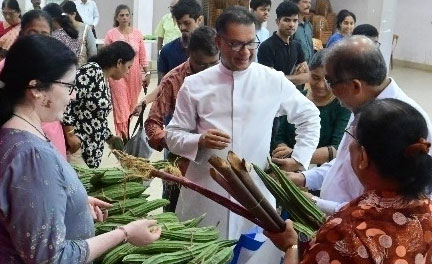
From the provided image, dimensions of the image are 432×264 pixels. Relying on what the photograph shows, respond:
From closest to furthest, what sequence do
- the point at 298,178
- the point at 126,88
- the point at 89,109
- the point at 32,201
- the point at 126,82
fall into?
the point at 32,201 < the point at 298,178 < the point at 89,109 < the point at 126,88 < the point at 126,82

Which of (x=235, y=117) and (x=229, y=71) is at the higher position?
(x=229, y=71)

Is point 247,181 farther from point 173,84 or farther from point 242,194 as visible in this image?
point 173,84

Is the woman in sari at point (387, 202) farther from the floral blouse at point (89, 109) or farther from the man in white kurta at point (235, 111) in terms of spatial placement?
the floral blouse at point (89, 109)

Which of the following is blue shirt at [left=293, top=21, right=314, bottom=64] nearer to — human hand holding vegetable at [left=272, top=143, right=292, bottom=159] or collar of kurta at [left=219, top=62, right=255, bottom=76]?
human hand holding vegetable at [left=272, top=143, right=292, bottom=159]

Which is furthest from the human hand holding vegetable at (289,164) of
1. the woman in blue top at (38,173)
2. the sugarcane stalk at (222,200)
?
the woman in blue top at (38,173)

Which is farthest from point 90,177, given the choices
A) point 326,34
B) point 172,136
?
point 326,34

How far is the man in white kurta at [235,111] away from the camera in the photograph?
9.10 ft

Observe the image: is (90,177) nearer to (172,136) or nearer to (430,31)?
(172,136)

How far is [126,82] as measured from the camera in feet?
19.0

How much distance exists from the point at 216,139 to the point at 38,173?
1.06m

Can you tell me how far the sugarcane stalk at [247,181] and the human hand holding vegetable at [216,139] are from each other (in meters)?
0.82

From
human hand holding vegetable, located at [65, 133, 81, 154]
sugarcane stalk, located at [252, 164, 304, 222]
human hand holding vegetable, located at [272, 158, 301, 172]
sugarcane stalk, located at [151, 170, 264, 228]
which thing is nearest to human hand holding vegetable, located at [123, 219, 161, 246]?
sugarcane stalk, located at [151, 170, 264, 228]

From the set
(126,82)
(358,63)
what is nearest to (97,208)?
(358,63)

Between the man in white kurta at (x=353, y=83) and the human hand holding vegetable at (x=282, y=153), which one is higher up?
the man in white kurta at (x=353, y=83)
